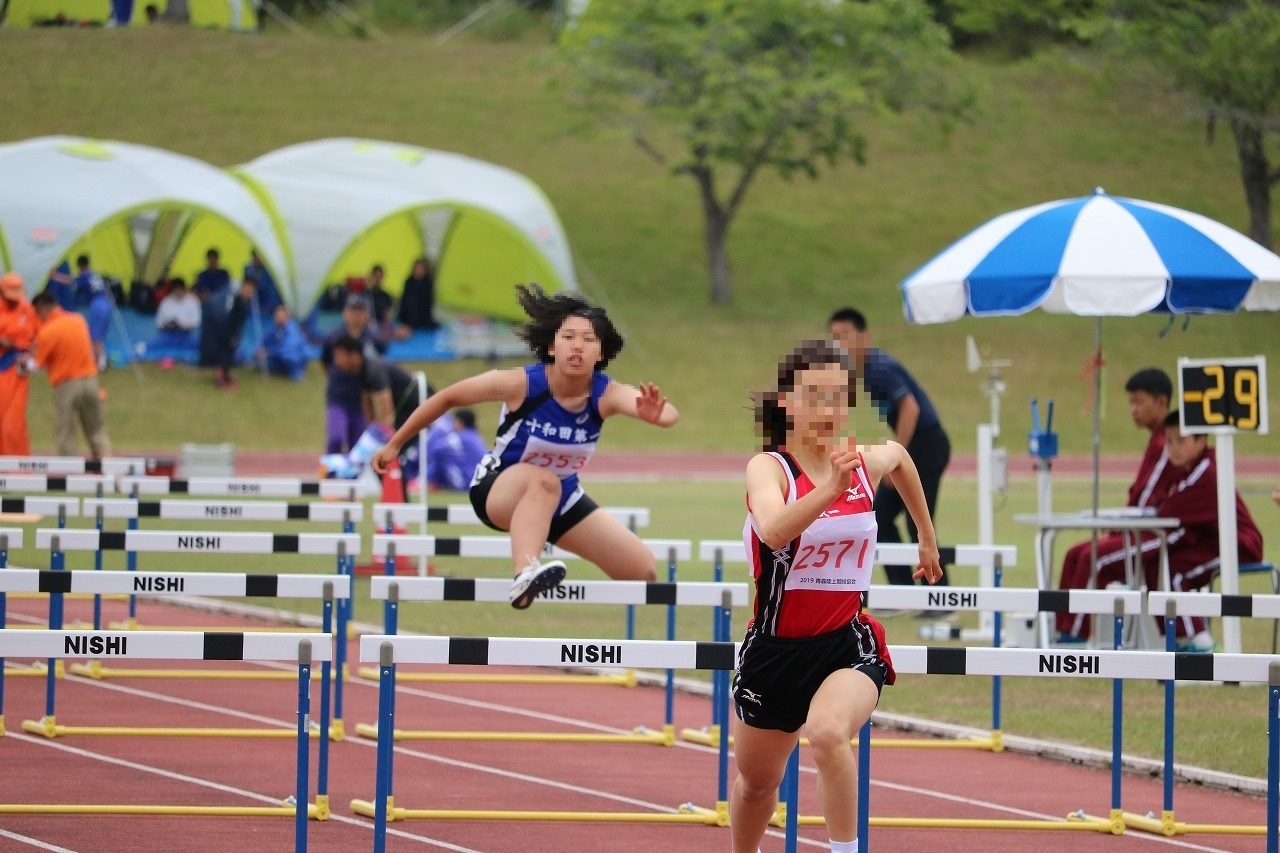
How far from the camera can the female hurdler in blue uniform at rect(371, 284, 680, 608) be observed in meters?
6.96

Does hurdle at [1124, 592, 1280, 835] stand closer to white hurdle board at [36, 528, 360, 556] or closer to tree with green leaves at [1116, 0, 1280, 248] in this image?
white hurdle board at [36, 528, 360, 556]

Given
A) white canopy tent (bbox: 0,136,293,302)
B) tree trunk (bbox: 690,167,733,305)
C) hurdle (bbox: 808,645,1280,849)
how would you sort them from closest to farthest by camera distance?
hurdle (bbox: 808,645,1280,849) < white canopy tent (bbox: 0,136,293,302) < tree trunk (bbox: 690,167,733,305)

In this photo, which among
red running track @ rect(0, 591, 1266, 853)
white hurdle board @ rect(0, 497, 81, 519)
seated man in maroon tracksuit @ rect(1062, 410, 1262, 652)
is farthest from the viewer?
seated man in maroon tracksuit @ rect(1062, 410, 1262, 652)

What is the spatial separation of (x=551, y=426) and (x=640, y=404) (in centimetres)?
50

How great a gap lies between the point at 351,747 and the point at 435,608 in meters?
4.03

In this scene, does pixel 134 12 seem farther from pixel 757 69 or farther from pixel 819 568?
pixel 819 568

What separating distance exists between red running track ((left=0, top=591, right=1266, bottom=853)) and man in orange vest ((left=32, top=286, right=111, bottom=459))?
31.4 ft

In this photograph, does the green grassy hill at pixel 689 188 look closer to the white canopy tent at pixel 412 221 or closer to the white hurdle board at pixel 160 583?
the white canopy tent at pixel 412 221

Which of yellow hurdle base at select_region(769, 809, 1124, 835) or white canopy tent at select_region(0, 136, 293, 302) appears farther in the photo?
white canopy tent at select_region(0, 136, 293, 302)

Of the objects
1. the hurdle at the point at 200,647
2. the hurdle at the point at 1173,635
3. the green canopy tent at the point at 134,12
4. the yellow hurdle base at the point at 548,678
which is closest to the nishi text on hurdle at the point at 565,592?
the hurdle at the point at 200,647

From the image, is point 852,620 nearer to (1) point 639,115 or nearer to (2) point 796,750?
(2) point 796,750

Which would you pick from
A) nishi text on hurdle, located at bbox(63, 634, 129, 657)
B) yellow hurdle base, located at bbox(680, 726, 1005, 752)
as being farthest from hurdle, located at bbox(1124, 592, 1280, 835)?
nishi text on hurdle, located at bbox(63, 634, 129, 657)

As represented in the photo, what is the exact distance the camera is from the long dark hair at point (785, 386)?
184 inches

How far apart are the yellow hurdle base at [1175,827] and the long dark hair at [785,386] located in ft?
8.34
